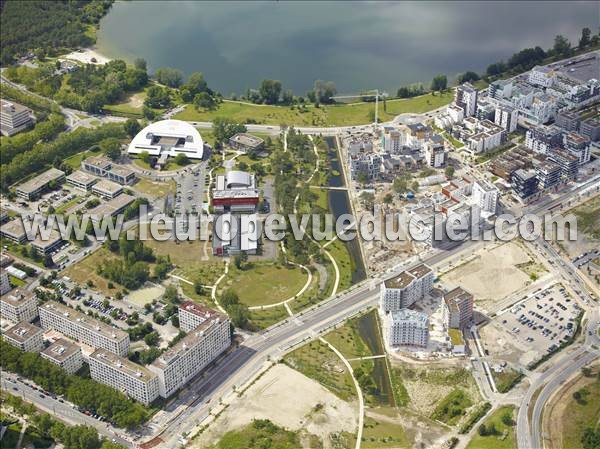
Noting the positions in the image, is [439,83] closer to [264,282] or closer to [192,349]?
[264,282]

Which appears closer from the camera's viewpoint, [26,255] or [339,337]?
[339,337]

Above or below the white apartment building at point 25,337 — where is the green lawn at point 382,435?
below

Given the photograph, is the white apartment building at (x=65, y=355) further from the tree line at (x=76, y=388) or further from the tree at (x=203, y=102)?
the tree at (x=203, y=102)

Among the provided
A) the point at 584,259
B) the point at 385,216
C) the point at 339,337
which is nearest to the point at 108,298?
the point at 339,337

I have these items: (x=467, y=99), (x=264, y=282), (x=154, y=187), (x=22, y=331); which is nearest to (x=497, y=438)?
(x=264, y=282)

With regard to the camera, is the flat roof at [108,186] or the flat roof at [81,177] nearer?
the flat roof at [108,186]

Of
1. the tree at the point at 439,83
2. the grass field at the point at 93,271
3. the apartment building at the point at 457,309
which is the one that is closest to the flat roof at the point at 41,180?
the grass field at the point at 93,271

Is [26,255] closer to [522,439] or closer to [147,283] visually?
[147,283]
